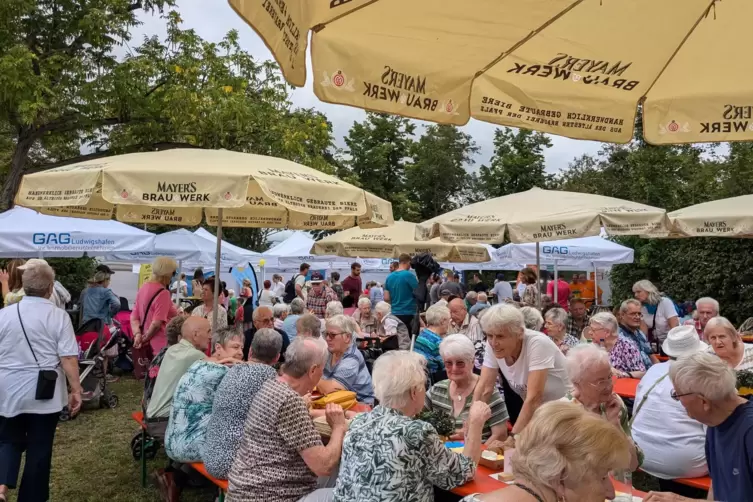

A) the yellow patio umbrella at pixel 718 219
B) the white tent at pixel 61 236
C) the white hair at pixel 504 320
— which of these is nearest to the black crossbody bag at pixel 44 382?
the white hair at pixel 504 320

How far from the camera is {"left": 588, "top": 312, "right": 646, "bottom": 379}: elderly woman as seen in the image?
238 inches

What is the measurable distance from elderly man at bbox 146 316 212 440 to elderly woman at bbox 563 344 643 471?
3.06m

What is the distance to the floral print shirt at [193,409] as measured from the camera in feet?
14.0

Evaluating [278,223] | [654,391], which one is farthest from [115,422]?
[654,391]

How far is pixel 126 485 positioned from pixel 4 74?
9.08 metres

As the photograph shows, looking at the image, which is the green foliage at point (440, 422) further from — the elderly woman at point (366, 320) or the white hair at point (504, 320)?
the elderly woman at point (366, 320)

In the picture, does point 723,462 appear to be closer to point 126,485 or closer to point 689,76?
point 689,76

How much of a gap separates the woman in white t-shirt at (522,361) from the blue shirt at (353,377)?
5.36 feet

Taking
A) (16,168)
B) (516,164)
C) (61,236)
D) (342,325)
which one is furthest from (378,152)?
(342,325)

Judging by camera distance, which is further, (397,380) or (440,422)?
(440,422)

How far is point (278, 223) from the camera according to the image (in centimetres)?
760

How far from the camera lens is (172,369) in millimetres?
4980

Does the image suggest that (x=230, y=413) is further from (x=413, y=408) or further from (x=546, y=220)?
(x=546, y=220)

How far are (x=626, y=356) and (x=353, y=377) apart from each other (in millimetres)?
2775
